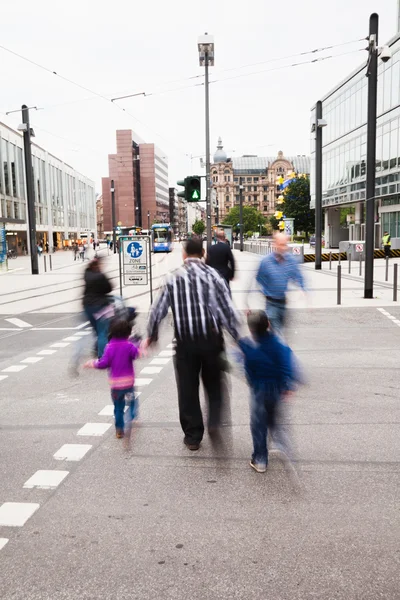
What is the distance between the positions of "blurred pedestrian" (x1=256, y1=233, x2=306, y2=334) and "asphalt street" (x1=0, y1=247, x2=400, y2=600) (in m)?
1.04

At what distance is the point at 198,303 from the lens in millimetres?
4930

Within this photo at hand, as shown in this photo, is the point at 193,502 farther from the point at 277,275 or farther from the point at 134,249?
the point at 134,249

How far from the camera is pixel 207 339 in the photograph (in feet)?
16.1

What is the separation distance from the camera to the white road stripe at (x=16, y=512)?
13.0ft

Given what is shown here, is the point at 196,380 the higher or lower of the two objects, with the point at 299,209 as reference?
lower

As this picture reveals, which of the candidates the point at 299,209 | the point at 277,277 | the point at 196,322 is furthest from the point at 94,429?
the point at 299,209

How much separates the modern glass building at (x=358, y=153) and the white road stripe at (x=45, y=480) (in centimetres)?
3773

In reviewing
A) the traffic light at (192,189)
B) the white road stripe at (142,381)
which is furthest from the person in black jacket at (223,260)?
the traffic light at (192,189)

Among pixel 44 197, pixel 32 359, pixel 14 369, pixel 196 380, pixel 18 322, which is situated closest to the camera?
pixel 196 380

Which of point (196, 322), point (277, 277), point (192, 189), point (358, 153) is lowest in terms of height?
point (196, 322)

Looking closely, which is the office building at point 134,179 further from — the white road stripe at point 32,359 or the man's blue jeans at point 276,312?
the man's blue jeans at point 276,312

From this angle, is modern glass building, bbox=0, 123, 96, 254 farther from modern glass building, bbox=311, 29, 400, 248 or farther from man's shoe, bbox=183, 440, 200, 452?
man's shoe, bbox=183, 440, 200, 452

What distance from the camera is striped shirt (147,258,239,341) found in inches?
193

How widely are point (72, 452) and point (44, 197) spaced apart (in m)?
76.6
